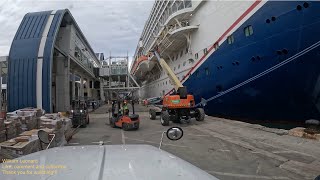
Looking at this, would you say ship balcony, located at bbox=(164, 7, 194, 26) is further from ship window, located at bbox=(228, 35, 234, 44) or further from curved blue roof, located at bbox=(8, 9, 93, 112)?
curved blue roof, located at bbox=(8, 9, 93, 112)

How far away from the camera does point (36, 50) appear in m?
20.4

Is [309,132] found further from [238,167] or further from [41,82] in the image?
[41,82]

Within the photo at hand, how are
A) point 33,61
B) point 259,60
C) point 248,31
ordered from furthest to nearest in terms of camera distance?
1. point 33,61
2. point 248,31
3. point 259,60

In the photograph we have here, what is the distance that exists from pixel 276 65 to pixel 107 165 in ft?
37.5

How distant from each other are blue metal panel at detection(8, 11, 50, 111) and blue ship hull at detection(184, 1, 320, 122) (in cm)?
1257

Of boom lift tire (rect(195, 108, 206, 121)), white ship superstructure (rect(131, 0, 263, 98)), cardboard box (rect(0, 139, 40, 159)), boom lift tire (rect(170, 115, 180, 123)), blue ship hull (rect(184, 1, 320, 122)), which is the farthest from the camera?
boom lift tire (rect(195, 108, 206, 121))

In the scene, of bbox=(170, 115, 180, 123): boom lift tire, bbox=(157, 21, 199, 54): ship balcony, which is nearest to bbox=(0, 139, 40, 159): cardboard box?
bbox=(170, 115, 180, 123): boom lift tire

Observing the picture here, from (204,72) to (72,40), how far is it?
14240 mm

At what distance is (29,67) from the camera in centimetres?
2011

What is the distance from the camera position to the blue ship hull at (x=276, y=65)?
440 inches

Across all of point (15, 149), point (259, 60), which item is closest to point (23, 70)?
point (259, 60)

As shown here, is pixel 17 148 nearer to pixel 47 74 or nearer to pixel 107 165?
pixel 107 165

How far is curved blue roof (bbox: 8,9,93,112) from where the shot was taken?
1980 cm

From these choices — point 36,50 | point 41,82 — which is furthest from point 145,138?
point 36,50
